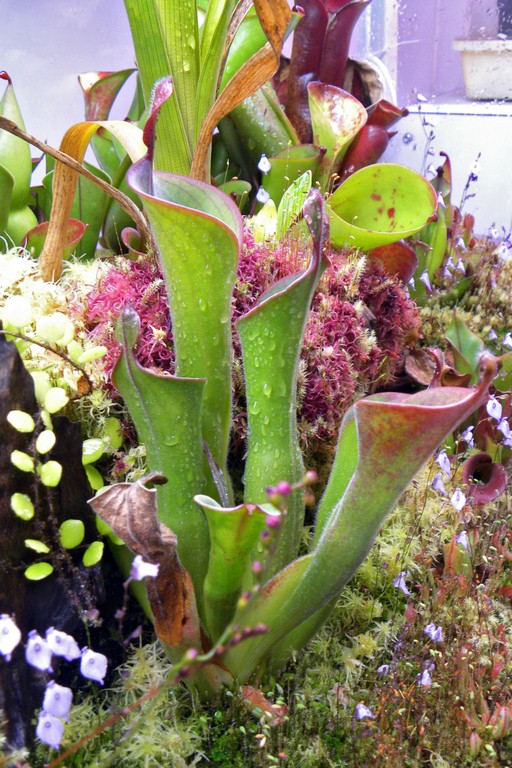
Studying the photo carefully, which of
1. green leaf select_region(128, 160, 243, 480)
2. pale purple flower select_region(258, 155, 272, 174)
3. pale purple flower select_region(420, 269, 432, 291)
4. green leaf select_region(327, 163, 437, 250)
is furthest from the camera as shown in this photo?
pale purple flower select_region(420, 269, 432, 291)

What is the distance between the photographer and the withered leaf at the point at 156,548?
760 mm

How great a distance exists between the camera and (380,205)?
1.61 meters

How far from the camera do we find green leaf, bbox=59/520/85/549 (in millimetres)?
937

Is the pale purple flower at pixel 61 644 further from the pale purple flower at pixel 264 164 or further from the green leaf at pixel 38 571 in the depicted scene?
the pale purple flower at pixel 264 164

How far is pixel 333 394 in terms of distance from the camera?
1318 mm

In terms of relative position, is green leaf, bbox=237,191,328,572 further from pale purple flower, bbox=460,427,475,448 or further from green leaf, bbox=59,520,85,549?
pale purple flower, bbox=460,427,475,448

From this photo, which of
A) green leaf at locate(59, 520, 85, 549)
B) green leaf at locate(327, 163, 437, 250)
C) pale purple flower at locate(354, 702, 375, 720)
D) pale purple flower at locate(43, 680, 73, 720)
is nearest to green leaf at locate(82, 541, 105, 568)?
green leaf at locate(59, 520, 85, 549)

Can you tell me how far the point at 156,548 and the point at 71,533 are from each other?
206 millimetres

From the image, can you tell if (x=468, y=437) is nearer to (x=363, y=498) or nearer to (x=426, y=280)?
(x=426, y=280)

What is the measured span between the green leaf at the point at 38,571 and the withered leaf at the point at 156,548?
0.52ft

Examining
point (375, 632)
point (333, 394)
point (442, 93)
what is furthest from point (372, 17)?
point (375, 632)

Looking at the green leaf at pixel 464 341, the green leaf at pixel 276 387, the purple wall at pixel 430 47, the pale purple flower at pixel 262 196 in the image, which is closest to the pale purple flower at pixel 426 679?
the green leaf at pixel 276 387

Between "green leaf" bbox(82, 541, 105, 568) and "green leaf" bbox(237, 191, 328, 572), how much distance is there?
0.23m

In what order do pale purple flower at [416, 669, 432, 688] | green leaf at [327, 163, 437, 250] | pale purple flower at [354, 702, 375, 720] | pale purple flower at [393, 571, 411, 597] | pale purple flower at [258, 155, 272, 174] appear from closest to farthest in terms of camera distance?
pale purple flower at [354, 702, 375, 720], pale purple flower at [416, 669, 432, 688], pale purple flower at [393, 571, 411, 597], green leaf at [327, 163, 437, 250], pale purple flower at [258, 155, 272, 174]
